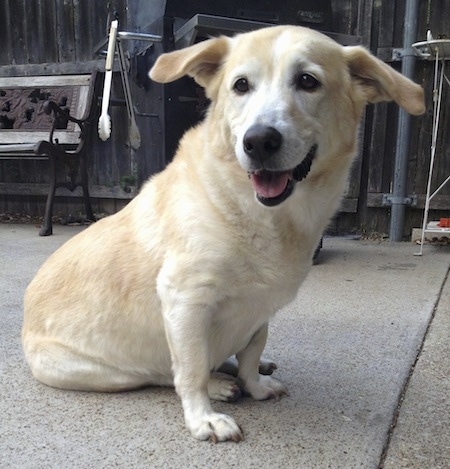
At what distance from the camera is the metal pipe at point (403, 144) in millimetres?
4287

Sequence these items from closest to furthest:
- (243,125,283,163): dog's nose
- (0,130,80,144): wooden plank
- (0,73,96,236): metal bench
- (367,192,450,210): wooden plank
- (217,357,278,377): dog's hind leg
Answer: (243,125,283,163): dog's nose → (217,357,278,377): dog's hind leg → (367,192,450,210): wooden plank → (0,73,96,236): metal bench → (0,130,80,144): wooden plank

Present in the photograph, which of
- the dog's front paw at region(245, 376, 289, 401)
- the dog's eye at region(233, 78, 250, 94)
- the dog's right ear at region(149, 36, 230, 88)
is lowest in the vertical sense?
the dog's front paw at region(245, 376, 289, 401)

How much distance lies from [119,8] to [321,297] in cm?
391

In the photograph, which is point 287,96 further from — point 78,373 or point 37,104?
point 37,104

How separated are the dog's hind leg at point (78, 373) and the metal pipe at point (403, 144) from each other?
3345 millimetres

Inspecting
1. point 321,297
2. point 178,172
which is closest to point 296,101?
point 178,172

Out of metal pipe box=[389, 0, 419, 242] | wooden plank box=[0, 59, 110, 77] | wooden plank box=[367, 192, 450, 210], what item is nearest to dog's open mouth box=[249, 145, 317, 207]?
metal pipe box=[389, 0, 419, 242]

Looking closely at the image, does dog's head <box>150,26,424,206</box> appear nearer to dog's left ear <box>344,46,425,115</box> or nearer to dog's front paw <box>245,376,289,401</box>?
dog's left ear <box>344,46,425,115</box>

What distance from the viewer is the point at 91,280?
5.94 ft

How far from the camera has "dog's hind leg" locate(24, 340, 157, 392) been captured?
1.81 meters

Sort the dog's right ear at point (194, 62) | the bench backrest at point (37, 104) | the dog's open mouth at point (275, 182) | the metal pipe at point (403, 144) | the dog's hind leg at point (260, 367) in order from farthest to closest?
the bench backrest at point (37, 104)
the metal pipe at point (403, 144)
the dog's hind leg at point (260, 367)
the dog's right ear at point (194, 62)
the dog's open mouth at point (275, 182)

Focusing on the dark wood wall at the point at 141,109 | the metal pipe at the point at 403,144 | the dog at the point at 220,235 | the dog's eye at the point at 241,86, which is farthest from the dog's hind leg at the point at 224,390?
the metal pipe at the point at 403,144

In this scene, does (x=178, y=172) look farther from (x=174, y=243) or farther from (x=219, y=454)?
(x=219, y=454)

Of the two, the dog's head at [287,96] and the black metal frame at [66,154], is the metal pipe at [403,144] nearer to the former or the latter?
the dog's head at [287,96]
